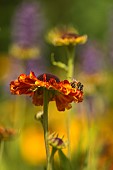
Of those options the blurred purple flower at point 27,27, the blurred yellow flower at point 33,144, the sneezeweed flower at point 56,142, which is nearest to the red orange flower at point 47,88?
the sneezeweed flower at point 56,142

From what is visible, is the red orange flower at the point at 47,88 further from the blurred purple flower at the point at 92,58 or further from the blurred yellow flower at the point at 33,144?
the blurred yellow flower at the point at 33,144

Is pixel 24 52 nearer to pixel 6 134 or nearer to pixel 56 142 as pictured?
pixel 6 134

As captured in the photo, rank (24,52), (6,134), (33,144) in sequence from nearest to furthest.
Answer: (6,134) < (24,52) < (33,144)

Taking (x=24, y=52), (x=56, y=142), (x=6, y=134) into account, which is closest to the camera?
(x=56, y=142)

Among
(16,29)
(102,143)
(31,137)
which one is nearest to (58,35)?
(102,143)

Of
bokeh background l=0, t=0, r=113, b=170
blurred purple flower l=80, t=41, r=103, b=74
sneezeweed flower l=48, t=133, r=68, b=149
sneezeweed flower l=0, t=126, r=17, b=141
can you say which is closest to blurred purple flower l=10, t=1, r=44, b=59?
bokeh background l=0, t=0, r=113, b=170

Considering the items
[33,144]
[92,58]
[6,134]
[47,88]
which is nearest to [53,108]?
[33,144]
